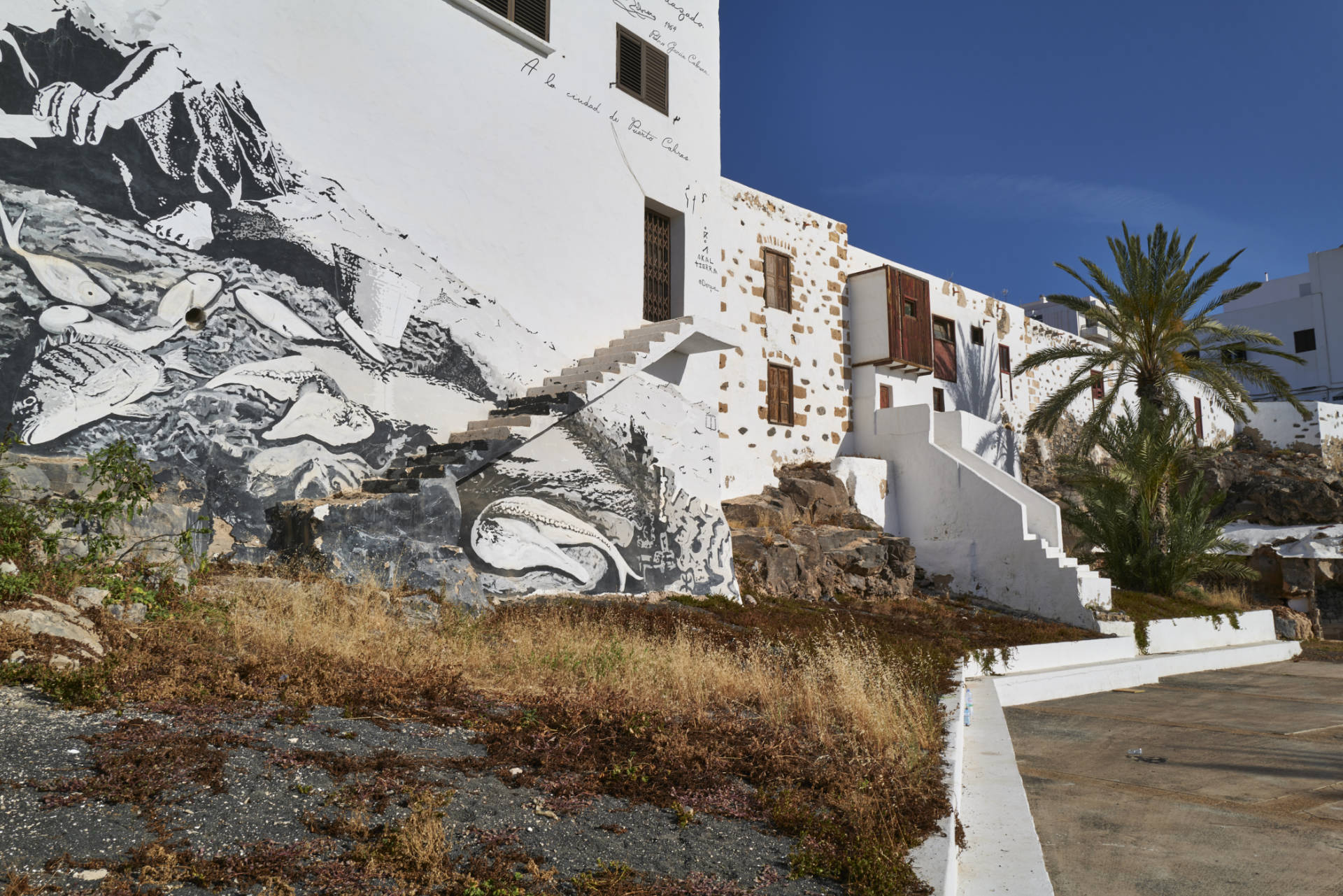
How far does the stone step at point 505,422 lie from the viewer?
10766 millimetres

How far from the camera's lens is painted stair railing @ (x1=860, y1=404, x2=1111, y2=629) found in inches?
690

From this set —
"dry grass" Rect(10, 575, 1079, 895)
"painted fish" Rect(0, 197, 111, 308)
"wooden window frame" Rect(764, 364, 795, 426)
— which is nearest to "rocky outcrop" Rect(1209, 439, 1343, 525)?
"wooden window frame" Rect(764, 364, 795, 426)

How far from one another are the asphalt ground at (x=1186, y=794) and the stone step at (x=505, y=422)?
6.50 metres

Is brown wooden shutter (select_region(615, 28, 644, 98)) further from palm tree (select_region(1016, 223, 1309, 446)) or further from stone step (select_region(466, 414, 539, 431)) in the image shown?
palm tree (select_region(1016, 223, 1309, 446))

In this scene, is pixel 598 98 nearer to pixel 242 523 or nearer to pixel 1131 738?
pixel 242 523

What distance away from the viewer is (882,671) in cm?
776

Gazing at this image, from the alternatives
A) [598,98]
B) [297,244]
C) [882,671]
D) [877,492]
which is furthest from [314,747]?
[877,492]

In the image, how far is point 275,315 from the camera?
31.9 ft

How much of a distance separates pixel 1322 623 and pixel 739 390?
57.0 ft

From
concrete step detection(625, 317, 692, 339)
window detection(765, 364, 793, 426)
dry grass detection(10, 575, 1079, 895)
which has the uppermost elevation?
window detection(765, 364, 793, 426)

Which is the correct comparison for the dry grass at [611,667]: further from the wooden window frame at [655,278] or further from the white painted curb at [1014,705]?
the wooden window frame at [655,278]

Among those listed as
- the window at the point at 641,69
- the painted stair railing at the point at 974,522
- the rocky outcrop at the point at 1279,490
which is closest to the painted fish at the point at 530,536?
the window at the point at 641,69
